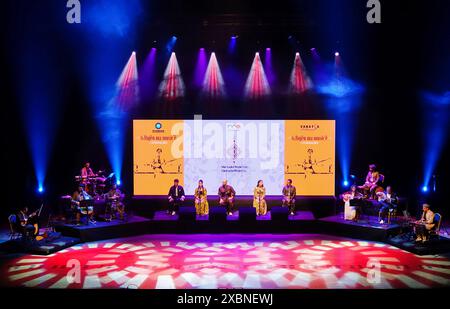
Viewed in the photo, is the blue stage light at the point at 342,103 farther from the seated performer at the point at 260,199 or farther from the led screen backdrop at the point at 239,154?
the seated performer at the point at 260,199

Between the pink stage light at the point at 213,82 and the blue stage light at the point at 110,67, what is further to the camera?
the pink stage light at the point at 213,82

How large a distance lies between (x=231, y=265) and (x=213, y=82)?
19.8ft

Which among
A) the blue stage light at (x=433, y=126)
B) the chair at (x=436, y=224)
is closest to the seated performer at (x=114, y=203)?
the chair at (x=436, y=224)

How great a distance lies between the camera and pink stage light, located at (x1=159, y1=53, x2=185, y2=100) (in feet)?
40.5

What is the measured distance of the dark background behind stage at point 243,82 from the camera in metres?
11.5

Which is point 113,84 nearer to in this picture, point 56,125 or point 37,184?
point 56,125

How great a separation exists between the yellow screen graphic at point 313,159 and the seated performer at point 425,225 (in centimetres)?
325

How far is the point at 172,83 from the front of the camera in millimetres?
12375

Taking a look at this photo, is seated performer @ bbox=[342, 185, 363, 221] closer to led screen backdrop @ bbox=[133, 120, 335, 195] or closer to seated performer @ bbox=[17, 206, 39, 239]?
led screen backdrop @ bbox=[133, 120, 335, 195]

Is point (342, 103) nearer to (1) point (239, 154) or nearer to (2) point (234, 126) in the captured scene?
(2) point (234, 126)

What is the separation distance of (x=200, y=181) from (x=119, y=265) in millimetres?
3743

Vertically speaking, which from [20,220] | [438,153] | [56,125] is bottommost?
[20,220]

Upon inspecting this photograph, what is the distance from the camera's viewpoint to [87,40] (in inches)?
468
